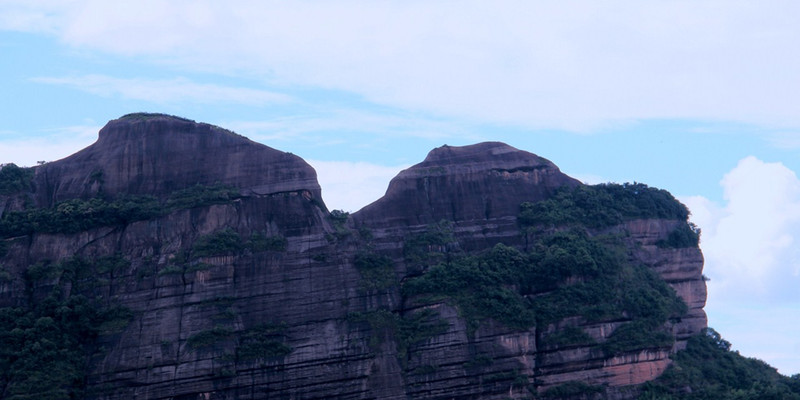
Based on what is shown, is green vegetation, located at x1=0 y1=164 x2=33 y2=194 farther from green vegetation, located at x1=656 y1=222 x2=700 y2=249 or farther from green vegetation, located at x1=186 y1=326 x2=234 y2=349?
green vegetation, located at x1=656 y1=222 x2=700 y2=249

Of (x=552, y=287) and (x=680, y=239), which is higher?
(x=680, y=239)

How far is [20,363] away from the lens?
4262cm

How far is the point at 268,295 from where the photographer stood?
150 feet

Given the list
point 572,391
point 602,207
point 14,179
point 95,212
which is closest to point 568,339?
point 572,391

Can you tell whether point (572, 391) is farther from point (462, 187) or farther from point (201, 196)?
point (201, 196)

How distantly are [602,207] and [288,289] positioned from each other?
1612cm

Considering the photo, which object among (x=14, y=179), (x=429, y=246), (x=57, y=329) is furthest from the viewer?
(x=429, y=246)

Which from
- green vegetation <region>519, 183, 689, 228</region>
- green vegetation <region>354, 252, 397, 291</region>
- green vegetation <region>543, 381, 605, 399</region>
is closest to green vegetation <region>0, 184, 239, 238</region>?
green vegetation <region>354, 252, 397, 291</region>

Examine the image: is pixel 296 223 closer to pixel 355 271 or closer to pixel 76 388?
pixel 355 271

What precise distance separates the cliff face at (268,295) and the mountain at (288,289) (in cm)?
7

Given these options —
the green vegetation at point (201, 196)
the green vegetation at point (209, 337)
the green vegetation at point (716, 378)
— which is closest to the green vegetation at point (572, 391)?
the green vegetation at point (716, 378)

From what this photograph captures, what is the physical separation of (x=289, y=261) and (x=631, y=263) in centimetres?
1588

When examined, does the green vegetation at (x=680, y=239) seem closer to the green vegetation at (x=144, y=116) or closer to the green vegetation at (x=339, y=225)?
the green vegetation at (x=339, y=225)

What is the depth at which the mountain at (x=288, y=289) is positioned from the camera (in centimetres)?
4420
